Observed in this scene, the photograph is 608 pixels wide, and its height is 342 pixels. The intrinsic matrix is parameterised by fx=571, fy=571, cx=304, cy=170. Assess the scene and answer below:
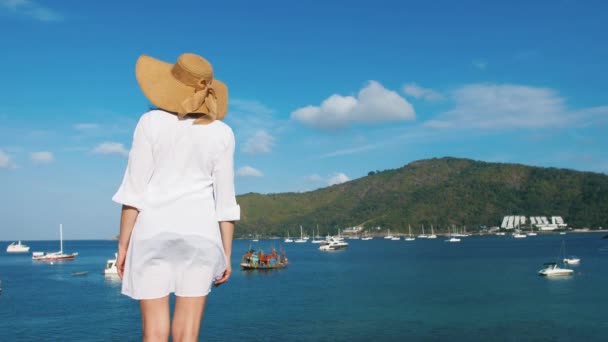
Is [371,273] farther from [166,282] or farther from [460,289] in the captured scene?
[166,282]

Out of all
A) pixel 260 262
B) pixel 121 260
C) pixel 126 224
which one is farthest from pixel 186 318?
pixel 260 262

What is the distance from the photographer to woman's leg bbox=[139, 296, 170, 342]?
261 cm

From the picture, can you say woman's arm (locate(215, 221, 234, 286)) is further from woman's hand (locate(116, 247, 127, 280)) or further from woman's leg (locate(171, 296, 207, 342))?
woman's hand (locate(116, 247, 127, 280))

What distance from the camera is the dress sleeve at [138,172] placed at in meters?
2.58

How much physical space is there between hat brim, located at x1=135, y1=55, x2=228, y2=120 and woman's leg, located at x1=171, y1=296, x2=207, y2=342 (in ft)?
2.92

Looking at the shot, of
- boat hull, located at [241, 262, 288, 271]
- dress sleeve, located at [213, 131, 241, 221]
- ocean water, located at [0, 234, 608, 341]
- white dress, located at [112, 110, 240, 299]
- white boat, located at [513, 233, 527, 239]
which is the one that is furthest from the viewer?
white boat, located at [513, 233, 527, 239]

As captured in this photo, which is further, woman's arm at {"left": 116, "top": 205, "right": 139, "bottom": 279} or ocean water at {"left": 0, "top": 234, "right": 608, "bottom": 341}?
ocean water at {"left": 0, "top": 234, "right": 608, "bottom": 341}

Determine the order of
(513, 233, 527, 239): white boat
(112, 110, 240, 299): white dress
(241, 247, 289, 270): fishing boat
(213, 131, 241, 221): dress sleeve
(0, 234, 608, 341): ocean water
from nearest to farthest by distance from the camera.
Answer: (112, 110, 240, 299): white dress
(213, 131, 241, 221): dress sleeve
(0, 234, 608, 341): ocean water
(241, 247, 289, 270): fishing boat
(513, 233, 527, 239): white boat

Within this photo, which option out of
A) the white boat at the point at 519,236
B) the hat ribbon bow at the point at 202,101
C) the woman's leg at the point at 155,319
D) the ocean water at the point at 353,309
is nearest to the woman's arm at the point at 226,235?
the woman's leg at the point at 155,319

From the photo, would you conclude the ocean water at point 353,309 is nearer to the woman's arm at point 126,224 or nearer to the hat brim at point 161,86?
the woman's arm at point 126,224

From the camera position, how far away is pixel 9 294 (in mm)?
55906

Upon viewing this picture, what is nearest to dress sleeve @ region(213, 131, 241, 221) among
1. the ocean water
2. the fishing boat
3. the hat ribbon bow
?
the hat ribbon bow

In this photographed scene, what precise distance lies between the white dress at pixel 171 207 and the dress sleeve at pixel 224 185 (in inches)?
1.9

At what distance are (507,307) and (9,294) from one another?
1812 inches
